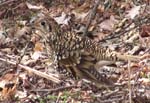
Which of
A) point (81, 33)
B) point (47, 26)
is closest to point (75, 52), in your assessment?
point (47, 26)

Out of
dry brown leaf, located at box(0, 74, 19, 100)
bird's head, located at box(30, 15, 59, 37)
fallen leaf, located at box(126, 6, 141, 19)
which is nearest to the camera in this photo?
dry brown leaf, located at box(0, 74, 19, 100)

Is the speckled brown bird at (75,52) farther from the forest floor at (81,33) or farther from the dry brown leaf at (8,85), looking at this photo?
the dry brown leaf at (8,85)

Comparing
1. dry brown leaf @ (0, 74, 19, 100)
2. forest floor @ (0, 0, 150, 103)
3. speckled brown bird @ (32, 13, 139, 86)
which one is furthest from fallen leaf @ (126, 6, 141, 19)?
dry brown leaf @ (0, 74, 19, 100)

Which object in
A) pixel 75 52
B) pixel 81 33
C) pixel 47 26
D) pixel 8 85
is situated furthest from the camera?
pixel 81 33

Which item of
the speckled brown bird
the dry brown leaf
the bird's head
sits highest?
the bird's head

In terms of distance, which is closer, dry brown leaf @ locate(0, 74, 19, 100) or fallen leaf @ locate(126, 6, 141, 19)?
dry brown leaf @ locate(0, 74, 19, 100)

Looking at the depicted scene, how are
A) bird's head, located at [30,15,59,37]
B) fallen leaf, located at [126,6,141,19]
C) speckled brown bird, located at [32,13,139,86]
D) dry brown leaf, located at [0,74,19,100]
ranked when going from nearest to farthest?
speckled brown bird, located at [32,13,139,86] → dry brown leaf, located at [0,74,19,100] → bird's head, located at [30,15,59,37] → fallen leaf, located at [126,6,141,19]

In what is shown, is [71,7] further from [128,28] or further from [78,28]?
[128,28]

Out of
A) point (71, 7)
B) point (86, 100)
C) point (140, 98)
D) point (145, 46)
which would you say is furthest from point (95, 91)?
point (71, 7)

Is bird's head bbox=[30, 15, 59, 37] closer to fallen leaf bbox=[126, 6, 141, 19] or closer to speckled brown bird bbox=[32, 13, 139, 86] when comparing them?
speckled brown bird bbox=[32, 13, 139, 86]

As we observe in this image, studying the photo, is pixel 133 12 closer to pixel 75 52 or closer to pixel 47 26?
pixel 47 26
